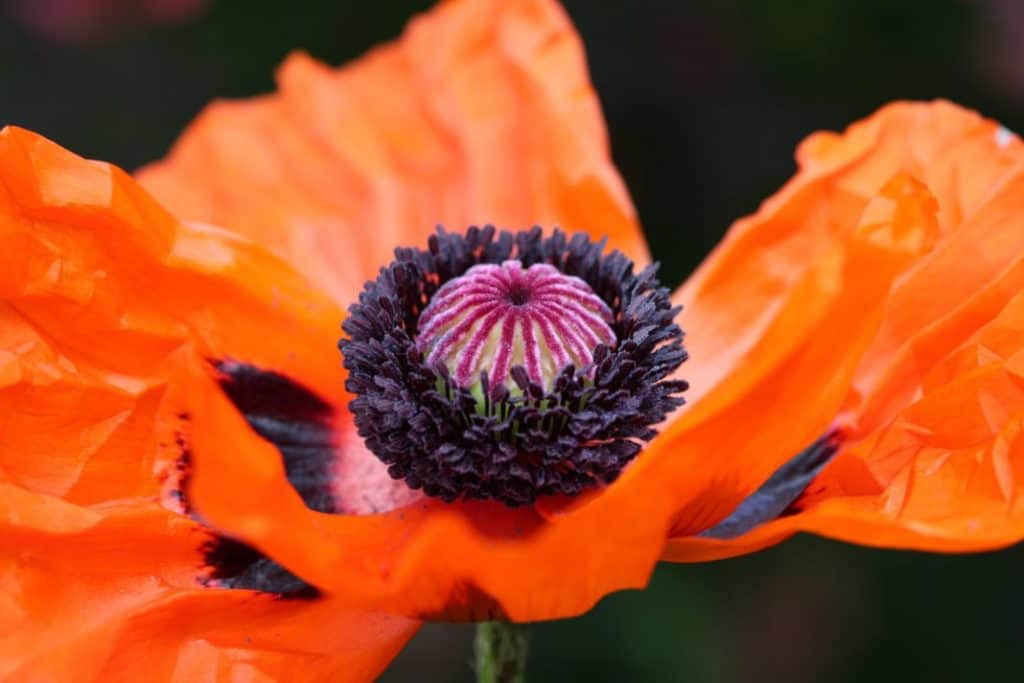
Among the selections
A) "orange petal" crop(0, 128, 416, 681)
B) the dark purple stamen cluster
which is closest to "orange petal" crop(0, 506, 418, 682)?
"orange petal" crop(0, 128, 416, 681)

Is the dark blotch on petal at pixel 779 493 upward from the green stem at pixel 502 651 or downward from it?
upward

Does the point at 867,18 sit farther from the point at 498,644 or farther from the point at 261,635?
the point at 261,635

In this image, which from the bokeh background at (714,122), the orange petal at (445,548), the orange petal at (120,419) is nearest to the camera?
the orange petal at (445,548)

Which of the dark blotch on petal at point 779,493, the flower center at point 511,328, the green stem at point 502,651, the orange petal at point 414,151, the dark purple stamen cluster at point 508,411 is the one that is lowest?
the green stem at point 502,651

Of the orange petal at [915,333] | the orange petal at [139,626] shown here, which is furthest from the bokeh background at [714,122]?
the orange petal at [139,626]

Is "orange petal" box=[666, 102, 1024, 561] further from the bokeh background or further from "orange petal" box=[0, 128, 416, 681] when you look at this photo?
the bokeh background

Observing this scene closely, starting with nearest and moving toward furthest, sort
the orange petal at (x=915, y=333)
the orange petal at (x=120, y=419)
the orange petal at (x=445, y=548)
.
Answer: the orange petal at (x=445, y=548) < the orange petal at (x=915, y=333) < the orange petal at (x=120, y=419)

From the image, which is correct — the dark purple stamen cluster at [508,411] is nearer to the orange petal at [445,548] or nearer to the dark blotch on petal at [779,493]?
the dark blotch on petal at [779,493]
